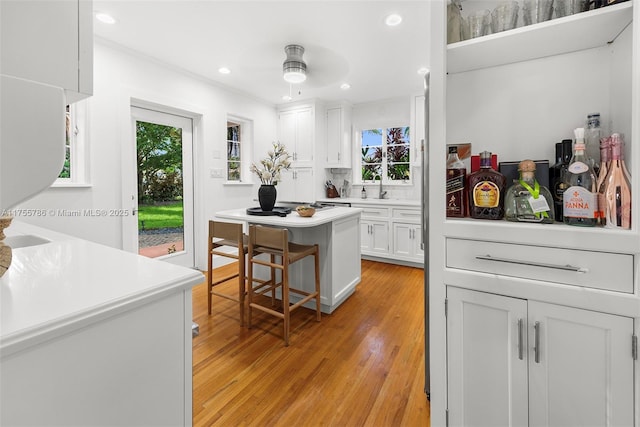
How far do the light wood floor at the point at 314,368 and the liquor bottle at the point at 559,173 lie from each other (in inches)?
46.2

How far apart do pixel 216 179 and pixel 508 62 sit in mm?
3554

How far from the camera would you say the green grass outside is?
3496 millimetres

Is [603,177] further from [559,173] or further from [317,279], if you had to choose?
[317,279]

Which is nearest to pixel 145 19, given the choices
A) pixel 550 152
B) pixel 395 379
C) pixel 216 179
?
pixel 216 179

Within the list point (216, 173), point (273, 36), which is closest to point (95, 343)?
point (273, 36)

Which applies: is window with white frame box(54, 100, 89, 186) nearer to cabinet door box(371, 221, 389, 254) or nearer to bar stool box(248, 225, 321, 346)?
bar stool box(248, 225, 321, 346)

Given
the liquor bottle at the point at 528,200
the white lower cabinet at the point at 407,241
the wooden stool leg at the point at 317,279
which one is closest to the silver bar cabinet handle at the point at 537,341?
the liquor bottle at the point at 528,200

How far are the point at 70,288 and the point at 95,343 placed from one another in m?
0.18

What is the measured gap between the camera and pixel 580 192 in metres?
1.04

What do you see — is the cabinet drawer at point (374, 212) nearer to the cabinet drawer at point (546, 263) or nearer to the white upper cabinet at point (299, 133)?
the white upper cabinet at point (299, 133)

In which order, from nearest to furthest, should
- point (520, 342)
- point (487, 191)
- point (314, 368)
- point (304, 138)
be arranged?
point (520, 342)
point (487, 191)
point (314, 368)
point (304, 138)

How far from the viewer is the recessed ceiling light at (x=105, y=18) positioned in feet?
8.01

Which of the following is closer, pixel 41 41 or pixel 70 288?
pixel 41 41

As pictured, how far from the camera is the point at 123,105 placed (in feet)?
9.95
